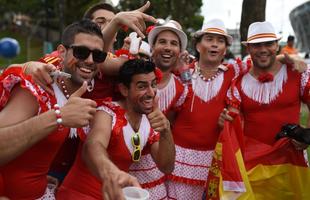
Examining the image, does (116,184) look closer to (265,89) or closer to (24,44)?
(265,89)

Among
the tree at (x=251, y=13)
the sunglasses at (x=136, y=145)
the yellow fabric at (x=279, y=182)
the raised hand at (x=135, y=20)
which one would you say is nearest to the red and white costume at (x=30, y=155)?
the sunglasses at (x=136, y=145)

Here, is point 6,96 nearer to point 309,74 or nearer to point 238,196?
point 238,196

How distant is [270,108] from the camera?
4.11 metres

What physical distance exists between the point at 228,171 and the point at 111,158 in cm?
118

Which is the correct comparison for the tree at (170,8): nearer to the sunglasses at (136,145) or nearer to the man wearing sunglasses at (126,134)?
the man wearing sunglasses at (126,134)

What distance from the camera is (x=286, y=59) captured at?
13.6 feet

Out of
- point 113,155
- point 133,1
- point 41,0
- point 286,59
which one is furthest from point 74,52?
point 41,0

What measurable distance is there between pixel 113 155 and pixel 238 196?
129cm

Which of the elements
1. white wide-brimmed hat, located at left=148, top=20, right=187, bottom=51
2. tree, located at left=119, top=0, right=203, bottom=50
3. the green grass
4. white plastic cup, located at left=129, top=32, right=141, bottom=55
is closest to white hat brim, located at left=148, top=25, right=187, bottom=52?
white wide-brimmed hat, located at left=148, top=20, right=187, bottom=51

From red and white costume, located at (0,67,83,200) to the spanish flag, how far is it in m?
1.49

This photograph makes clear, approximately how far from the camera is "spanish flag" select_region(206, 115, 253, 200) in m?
3.78

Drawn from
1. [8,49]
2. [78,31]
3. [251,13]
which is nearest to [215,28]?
[78,31]

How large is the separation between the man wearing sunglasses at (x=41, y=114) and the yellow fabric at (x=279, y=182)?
188cm

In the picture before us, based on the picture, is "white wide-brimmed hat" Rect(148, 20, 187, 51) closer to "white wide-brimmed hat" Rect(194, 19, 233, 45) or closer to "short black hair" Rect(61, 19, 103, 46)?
"white wide-brimmed hat" Rect(194, 19, 233, 45)
